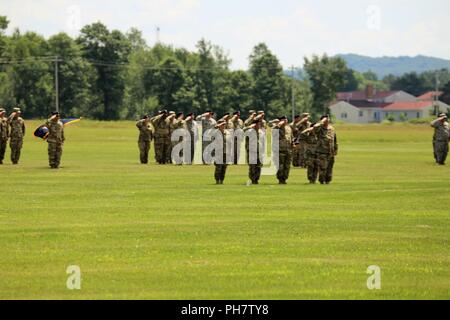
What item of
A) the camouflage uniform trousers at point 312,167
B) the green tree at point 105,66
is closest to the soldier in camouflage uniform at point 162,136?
the camouflage uniform trousers at point 312,167

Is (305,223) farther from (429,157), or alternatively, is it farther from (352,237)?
(429,157)

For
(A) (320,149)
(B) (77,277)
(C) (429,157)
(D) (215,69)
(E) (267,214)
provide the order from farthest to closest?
(D) (215,69) < (C) (429,157) < (A) (320,149) < (E) (267,214) < (B) (77,277)

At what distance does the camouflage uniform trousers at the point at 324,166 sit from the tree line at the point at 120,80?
93451 mm

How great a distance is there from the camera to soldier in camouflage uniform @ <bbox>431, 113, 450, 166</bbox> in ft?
164

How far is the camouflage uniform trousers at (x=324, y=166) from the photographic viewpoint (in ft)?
119

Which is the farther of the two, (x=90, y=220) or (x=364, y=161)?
(x=364, y=161)

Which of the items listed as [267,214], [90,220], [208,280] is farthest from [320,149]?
[208,280]

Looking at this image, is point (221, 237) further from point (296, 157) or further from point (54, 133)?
point (296, 157)

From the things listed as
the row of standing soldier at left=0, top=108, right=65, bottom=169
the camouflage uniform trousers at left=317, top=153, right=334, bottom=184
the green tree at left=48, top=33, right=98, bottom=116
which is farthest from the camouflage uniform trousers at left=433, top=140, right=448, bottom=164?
the green tree at left=48, top=33, right=98, bottom=116

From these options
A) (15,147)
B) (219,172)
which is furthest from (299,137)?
(15,147)

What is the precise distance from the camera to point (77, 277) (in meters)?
17.2

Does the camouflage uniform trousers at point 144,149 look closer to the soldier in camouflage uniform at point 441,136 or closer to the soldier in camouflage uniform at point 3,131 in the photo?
the soldier in camouflage uniform at point 3,131

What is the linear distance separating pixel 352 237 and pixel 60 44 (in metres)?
120
